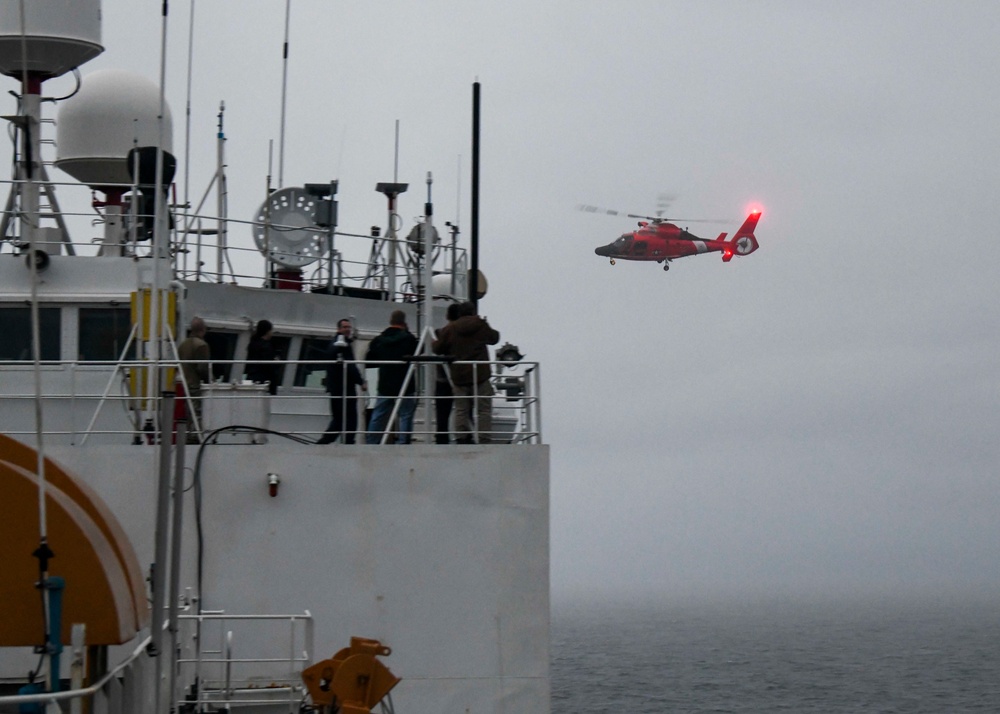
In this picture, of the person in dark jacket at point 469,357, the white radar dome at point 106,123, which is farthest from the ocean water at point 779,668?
the person in dark jacket at point 469,357

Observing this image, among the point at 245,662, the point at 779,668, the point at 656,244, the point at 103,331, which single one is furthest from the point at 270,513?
the point at 779,668

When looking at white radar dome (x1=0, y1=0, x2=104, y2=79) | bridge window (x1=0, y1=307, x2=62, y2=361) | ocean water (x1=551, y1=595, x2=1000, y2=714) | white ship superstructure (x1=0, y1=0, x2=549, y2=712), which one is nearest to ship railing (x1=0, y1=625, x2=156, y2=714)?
white ship superstructure (x1=0, y1=0, x2=549, y2=712)

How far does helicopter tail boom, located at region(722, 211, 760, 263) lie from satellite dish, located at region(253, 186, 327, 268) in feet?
137

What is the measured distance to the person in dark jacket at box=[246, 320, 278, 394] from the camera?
1552 cm

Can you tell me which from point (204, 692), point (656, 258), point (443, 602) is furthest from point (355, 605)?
point (656, 258)

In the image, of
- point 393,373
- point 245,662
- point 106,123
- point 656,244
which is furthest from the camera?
point 656,244

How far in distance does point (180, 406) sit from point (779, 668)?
5261cm

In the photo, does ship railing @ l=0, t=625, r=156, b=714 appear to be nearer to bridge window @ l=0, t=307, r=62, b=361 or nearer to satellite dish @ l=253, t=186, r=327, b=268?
bridge window @ l=0, t=307, r=62, b=361

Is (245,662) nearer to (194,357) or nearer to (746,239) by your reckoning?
(194,357)

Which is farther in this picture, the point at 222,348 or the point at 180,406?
the point at 222,348

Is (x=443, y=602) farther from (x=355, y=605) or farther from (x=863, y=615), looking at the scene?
(x=863, y=615)

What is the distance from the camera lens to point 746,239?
6169 centimetres

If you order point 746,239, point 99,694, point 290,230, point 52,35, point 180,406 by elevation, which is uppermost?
point 746,239

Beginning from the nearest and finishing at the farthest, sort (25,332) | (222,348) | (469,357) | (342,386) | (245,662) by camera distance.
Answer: (245,662)
(469,357)
(342,386)
(25,332)
(222,348)
